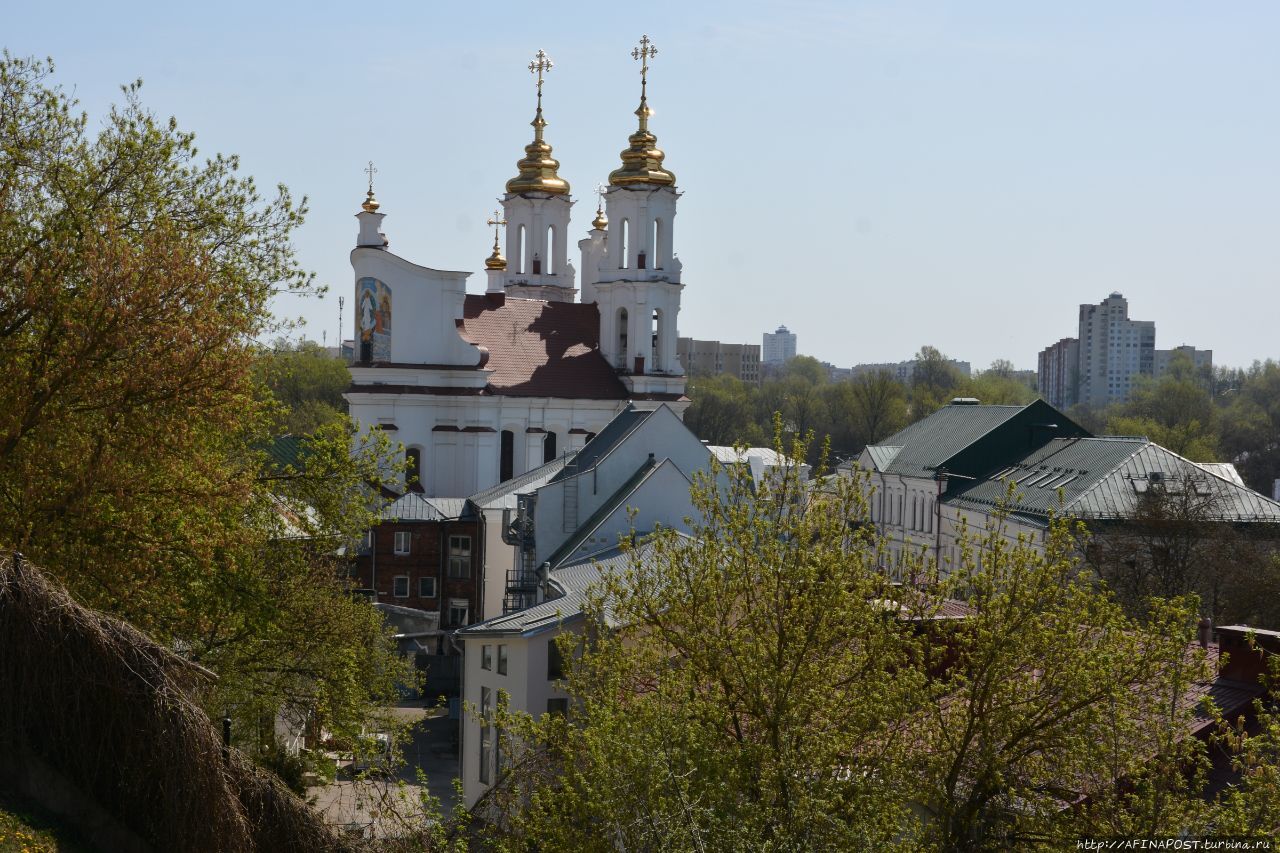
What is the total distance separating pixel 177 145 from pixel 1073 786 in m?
12.1

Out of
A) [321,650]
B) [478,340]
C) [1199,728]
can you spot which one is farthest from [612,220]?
[1199,728]

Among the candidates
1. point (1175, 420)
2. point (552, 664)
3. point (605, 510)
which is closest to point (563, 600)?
point (552, 664)

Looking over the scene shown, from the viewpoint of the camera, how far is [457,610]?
163ft

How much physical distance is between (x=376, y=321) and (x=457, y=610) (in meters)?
13.6

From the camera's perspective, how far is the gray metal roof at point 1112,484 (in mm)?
39281

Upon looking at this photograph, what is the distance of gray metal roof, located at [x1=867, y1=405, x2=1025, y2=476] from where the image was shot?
2032 inches

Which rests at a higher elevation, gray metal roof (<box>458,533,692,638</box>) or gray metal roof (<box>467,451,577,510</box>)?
gray metal roof (<box>467,451,577,510</box>)

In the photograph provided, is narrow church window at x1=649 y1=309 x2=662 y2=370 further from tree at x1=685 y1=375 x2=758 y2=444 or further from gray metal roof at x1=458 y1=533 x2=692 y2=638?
tree at x1=685 y1=375 x2=758 y2=444

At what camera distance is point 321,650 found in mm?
20594

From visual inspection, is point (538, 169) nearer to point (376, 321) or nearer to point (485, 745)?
point (376, 321)

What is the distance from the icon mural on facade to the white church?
0.05 meters

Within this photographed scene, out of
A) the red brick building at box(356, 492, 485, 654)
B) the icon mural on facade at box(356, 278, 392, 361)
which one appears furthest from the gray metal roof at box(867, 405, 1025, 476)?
the icon mural on facade at box(356, 278, 392, 361)

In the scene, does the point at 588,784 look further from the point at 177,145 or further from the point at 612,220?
the point at 612,220

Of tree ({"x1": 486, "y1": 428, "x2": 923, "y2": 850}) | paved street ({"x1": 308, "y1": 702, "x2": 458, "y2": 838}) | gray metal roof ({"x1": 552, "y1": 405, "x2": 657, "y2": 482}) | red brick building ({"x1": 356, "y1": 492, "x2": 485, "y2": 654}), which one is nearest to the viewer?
tree ({"x1": 486, "y1": 428, "x2": 923, "y2": 850})
